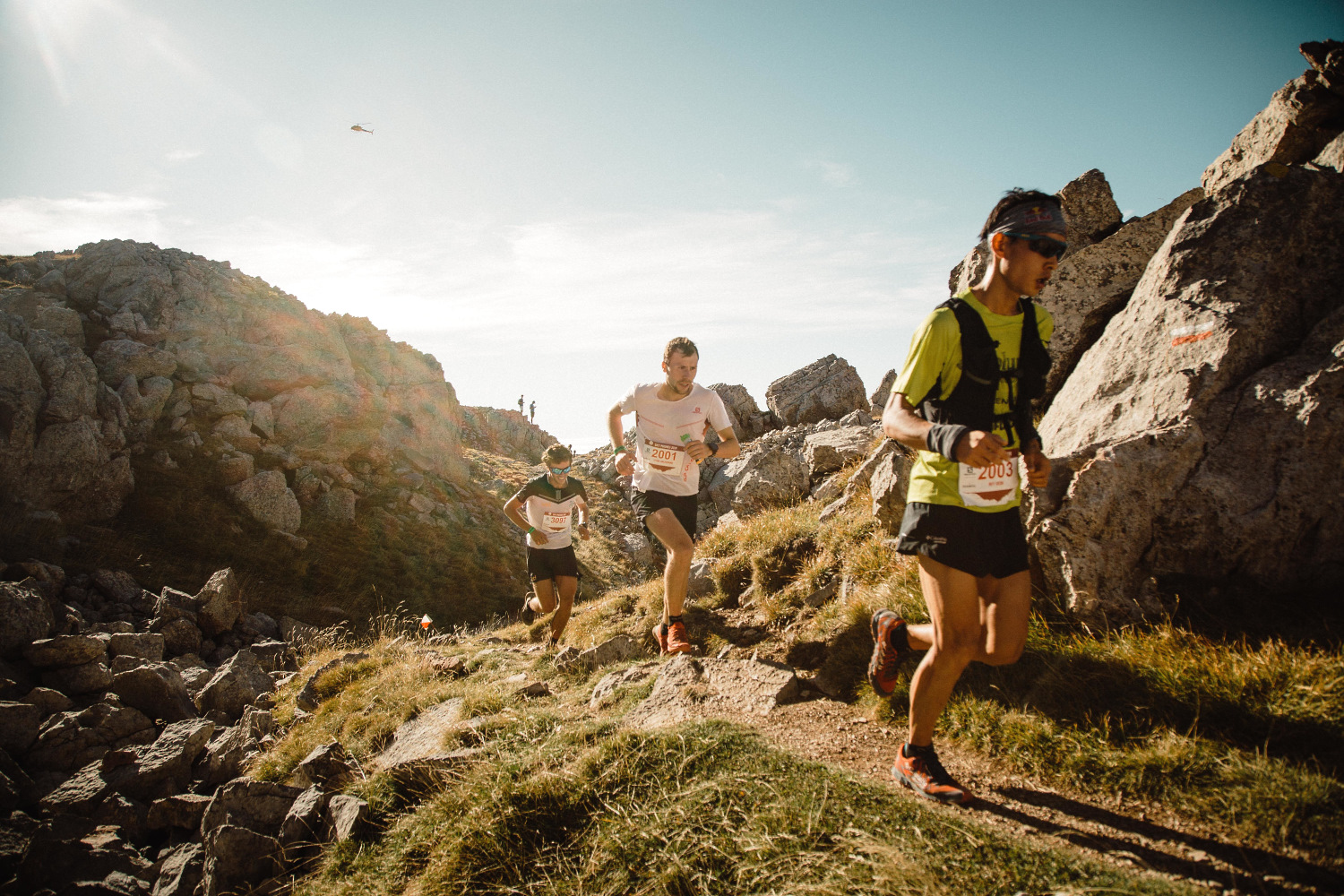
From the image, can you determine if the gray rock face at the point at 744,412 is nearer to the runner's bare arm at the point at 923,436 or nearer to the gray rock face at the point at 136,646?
the gray rock face at the point at 136,646

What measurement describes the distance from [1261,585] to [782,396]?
16.8 metres

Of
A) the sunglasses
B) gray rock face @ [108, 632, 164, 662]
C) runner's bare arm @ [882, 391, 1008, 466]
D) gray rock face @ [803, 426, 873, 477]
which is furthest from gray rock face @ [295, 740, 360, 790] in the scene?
gray rock face @ [803, 426, 873, 477]

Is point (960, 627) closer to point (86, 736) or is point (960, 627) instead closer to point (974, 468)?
point (974, 468)

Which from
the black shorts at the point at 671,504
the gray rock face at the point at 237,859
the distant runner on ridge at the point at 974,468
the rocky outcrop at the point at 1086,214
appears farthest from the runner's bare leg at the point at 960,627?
the rocky outcrop at the point at 1086,214

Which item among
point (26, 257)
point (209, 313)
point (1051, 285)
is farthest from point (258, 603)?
point (26, 257)

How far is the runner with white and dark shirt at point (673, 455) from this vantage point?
592 cm

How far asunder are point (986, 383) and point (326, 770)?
582 cm

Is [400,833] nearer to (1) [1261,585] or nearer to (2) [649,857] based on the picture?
(2) [649,857]

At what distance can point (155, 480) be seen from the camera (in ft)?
67.2

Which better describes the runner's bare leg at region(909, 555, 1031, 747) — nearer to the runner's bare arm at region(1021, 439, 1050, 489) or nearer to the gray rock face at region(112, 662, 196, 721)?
the runner's bare arm at region(1021, 439, 1050, 489)

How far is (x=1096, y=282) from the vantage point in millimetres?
6902

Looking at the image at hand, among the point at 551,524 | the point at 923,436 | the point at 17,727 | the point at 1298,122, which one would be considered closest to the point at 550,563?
the point at 551,524

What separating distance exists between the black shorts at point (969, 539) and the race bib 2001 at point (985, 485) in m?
0.06

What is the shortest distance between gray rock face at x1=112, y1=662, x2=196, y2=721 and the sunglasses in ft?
32.1
